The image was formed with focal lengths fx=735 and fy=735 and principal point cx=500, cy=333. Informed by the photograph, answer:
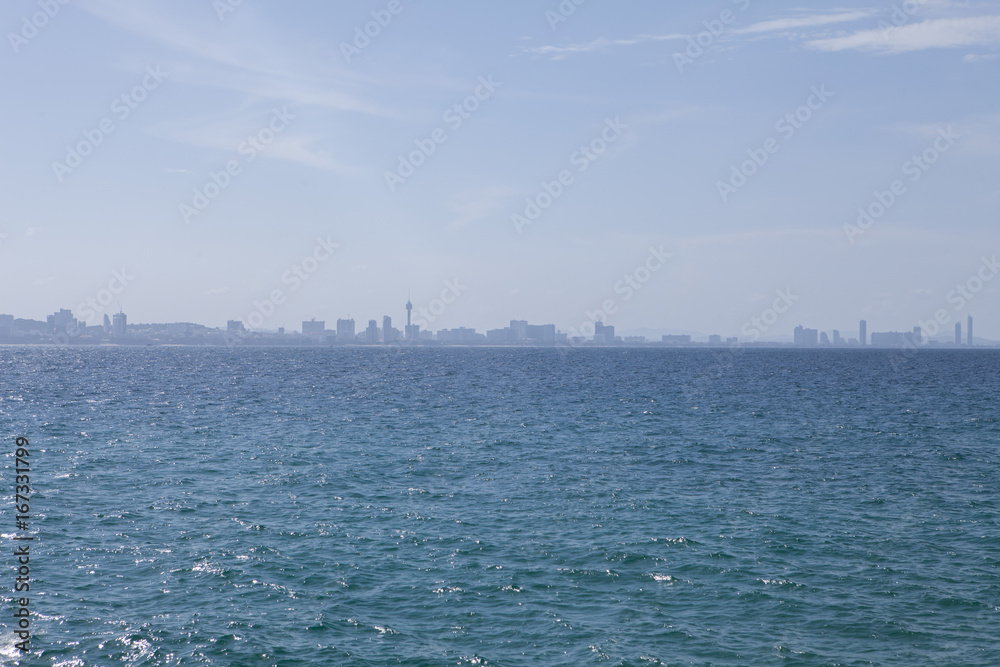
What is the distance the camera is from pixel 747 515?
2883cm

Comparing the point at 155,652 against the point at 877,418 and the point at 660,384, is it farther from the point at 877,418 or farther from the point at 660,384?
the point at 660,384

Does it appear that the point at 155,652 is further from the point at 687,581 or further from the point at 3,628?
the point at 687,581

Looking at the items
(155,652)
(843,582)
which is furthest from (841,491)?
(155,652)

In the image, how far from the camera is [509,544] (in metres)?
25.2

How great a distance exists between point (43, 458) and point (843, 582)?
38.8m

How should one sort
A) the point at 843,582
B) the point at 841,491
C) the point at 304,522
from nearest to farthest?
the point at 843,582
the point at 304,522
the point at 841,491

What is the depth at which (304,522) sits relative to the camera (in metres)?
A: 27.9

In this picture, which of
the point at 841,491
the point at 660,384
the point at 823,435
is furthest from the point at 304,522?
the point at 660,384

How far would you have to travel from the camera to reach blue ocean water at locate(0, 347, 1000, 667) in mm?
17719

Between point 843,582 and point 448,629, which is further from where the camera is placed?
point 843,582

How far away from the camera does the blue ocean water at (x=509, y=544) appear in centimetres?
1772

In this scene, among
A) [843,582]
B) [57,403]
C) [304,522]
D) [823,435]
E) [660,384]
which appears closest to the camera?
[843,582]

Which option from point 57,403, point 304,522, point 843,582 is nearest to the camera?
point 843,582

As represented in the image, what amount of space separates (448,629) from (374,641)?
6.16 feet
